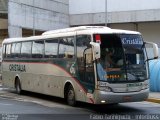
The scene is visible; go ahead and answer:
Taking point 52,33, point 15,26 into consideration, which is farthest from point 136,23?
point 52,33

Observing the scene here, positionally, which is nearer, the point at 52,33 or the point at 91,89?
the point at 91,89

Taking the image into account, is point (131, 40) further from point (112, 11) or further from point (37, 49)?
point (112, 11)

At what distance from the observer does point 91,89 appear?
1530 centimetres

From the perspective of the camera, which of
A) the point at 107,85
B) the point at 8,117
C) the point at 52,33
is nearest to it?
the point at 8,117

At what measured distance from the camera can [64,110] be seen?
1580 cm

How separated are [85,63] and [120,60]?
1.28m

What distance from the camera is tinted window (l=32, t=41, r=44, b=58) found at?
19503 millimetres

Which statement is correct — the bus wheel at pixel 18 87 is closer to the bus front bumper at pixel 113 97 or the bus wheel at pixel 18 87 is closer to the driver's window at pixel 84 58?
the driver's window at pixel 84 58

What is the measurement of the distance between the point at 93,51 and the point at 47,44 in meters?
4.46

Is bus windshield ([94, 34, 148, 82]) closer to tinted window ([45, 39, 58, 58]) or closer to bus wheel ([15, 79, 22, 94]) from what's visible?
tinted window ([45, 39, 58, 58])

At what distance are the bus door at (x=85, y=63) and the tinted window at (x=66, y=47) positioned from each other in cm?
59

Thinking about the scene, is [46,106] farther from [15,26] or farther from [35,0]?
[35,0]

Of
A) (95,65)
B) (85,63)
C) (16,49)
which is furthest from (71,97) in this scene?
(16,49)

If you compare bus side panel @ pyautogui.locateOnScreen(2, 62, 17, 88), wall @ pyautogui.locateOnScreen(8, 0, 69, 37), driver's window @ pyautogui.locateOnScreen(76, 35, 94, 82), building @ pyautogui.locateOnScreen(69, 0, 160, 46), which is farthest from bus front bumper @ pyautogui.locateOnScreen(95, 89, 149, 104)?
building @ pyautogui.locateOnScreen(69, 0, 160, 46)
